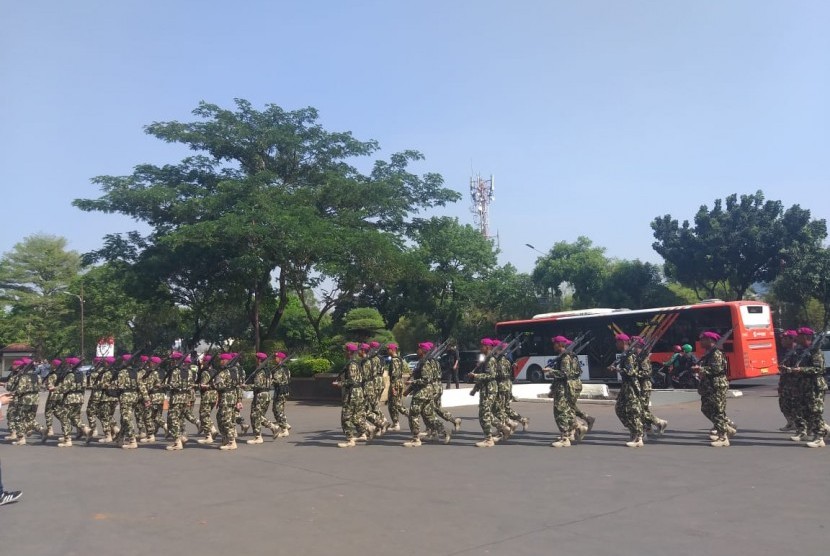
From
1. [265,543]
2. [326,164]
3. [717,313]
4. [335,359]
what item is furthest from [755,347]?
[265,543]

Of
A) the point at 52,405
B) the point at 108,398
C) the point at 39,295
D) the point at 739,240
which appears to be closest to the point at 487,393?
the point at 108,398

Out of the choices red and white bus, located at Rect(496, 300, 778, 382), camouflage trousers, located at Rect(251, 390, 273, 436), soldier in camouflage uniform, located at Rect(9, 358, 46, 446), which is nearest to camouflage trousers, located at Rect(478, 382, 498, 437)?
camouflage trousers, located at Rect(251, 390, 273, 436)

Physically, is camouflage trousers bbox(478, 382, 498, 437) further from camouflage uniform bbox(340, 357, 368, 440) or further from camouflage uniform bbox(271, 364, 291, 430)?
camouflage uniform bbox(271, 364, 291, 430)

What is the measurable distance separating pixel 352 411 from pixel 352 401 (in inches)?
6.6

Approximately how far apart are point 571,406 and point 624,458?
1494 mm

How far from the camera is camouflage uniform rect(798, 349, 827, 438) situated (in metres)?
10.3

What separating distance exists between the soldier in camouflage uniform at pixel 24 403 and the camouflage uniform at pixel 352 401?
20.3ft

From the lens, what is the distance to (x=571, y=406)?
438 inches

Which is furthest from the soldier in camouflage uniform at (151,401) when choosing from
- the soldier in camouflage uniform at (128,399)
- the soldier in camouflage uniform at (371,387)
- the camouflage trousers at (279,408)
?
the soldier in camouflage uniform at (371,387)

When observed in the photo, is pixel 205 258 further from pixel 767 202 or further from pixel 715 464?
pixel 767 202

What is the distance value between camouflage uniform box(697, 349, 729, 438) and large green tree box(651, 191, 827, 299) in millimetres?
24207

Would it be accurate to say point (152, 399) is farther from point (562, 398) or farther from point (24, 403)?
point (562, 398)

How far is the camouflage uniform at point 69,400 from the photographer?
13277mm

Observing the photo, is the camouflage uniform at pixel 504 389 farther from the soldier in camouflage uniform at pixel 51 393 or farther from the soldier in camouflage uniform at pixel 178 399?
the soldier in camouflage uniform at pixel 51 393
